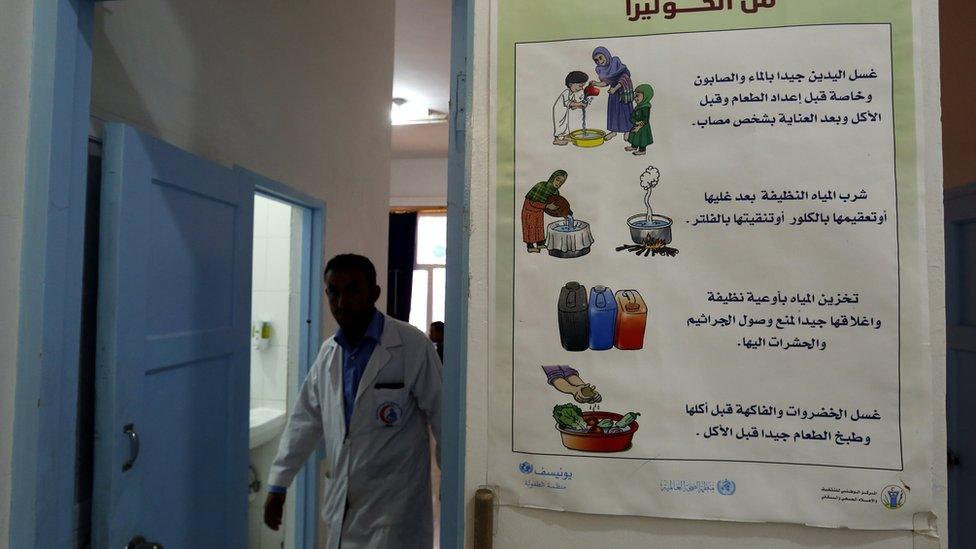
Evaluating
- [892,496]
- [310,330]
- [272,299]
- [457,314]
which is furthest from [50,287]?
[272,299]

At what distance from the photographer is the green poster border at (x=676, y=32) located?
80cm

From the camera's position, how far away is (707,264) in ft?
2.76

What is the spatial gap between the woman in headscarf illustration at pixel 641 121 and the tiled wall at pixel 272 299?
2031 millimetres

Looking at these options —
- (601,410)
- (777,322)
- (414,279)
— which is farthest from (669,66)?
(414,279)

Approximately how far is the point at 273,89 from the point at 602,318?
5.68 ft

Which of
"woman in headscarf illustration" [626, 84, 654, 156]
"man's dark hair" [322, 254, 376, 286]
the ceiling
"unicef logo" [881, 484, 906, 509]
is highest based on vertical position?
the ceiling

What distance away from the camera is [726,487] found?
2.70 ft

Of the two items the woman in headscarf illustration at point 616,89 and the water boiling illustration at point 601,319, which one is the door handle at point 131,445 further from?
the woman in headscarf illustration at point 616,89

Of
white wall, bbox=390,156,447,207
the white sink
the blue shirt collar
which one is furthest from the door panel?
white wall, bbox=390,156,447,207

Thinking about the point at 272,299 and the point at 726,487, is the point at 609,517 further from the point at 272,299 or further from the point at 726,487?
the point at 272,299

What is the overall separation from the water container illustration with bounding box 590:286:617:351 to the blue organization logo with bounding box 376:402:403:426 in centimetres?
130

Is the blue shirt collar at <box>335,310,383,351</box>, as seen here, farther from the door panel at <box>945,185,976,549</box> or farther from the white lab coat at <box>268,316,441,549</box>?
the door panel at <box>945,185,976,549</box>

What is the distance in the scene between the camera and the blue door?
1176 mm

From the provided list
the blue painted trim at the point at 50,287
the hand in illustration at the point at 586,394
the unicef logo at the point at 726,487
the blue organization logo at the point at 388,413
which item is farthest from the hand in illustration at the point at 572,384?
the blue organization logo at the point at 388,413
